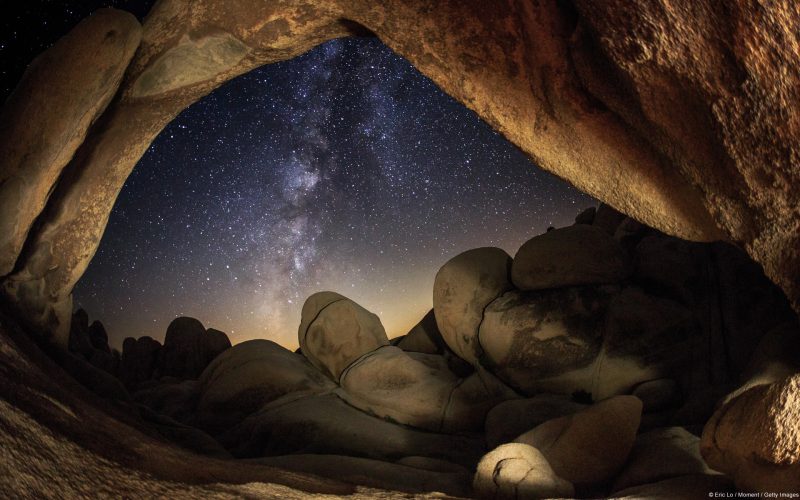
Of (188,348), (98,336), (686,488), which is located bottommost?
(98,336)

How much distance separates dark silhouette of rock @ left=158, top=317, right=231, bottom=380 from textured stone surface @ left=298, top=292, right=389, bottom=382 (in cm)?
330

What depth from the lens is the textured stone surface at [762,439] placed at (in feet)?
7.57

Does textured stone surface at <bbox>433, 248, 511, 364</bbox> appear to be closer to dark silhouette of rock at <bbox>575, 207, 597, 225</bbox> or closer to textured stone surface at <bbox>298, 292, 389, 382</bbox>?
textured stone surface at <bbox>298, 292, 389, 382</bbox>

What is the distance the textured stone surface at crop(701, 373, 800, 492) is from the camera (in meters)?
2.31

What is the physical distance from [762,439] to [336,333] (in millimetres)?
6619

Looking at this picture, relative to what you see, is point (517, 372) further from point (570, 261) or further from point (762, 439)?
point (762, 439)

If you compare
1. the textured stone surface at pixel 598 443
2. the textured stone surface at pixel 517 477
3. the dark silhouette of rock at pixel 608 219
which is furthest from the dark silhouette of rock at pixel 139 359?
the textured stone surface at pixel 598 443

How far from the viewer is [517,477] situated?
3535 millimetres

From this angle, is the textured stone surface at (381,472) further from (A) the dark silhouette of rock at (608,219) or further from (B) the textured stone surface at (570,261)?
(A) the dark silhouette of rock at (608,219)

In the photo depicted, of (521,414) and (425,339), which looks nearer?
(521,414)

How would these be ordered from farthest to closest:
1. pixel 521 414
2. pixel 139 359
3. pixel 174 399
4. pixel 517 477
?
pixel 139 359 < pixel 174 399 < pixel 521 414 < pixel 517 477

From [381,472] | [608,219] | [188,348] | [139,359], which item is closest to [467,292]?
[608,219]

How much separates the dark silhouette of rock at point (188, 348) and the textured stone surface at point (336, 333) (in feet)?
10.8

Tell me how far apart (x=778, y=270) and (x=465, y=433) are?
478 cm
